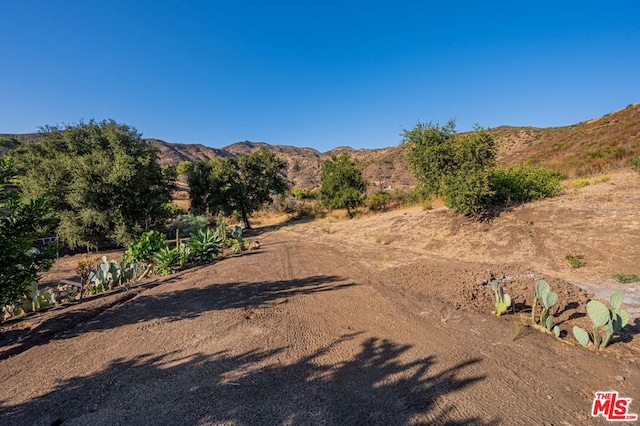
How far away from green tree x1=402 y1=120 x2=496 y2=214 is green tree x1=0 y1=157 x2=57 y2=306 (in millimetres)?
12890

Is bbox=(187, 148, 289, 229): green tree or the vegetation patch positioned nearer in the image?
the vegetation patch

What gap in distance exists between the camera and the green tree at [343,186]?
22.5m

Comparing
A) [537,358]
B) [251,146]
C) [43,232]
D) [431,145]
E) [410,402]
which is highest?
[251,146]

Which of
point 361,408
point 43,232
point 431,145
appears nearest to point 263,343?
point 361,408

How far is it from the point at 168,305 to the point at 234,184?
18.1 metres

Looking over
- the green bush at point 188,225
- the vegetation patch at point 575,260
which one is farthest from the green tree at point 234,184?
the vegetation patch at point 575,260

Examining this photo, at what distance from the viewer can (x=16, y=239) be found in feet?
12.7

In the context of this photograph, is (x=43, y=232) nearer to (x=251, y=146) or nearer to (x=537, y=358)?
(x=537, y=358)

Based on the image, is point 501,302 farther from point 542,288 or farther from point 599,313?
point 599,313

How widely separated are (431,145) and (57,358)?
15.7 metres

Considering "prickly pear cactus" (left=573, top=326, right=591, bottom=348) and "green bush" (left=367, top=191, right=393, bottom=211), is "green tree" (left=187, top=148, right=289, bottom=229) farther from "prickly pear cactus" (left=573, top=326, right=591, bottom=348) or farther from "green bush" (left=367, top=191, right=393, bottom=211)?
"prickly pear cactus" (left=573, top=326, right=591, bottom=348)

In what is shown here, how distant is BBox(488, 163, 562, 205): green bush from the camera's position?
12094mm

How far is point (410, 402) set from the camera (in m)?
2.83

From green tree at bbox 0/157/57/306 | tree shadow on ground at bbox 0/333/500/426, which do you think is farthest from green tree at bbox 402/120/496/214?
green tree at bbox 0/157/57/306
